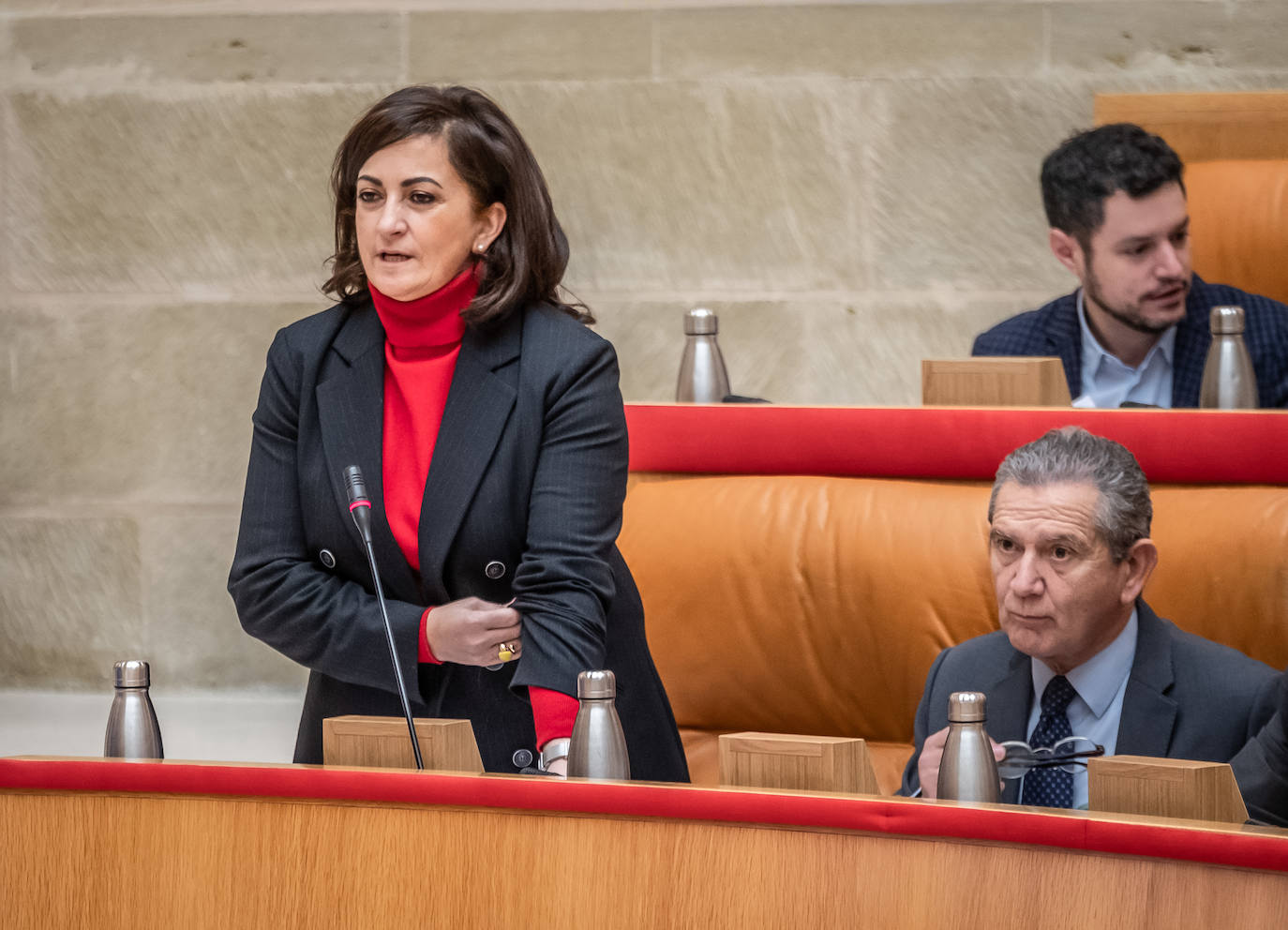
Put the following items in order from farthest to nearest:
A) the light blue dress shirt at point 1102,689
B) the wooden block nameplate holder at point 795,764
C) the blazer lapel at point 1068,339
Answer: the blazer lapel at point 1068,339 → the light blue dress shirt at point 1102,689 → the wooden block nameplate holder at point 795,764

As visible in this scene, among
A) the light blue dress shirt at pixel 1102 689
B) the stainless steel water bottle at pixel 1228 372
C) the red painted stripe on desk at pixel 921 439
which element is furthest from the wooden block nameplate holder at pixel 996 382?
the light blue dress shirt at pixel 1102 689

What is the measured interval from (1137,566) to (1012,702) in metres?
0.17

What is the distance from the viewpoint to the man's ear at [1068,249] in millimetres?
2453

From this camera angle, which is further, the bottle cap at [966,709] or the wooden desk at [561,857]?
the bottle cap at [966,709]

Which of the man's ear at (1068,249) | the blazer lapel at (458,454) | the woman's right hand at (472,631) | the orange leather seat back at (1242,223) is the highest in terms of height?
the orange leather seat back at (1242,223)

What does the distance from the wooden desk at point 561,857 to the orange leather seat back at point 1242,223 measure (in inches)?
77.3

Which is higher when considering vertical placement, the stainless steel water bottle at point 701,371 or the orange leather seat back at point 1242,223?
the orange leather seat back at point 1242,223

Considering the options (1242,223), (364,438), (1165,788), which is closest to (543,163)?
(1242,223)

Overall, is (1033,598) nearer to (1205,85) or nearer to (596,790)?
(596,790)

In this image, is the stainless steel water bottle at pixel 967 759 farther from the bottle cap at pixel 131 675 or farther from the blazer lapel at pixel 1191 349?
the blazer lapel at pixel 1191 349

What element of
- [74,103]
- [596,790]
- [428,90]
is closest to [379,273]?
[428,90]

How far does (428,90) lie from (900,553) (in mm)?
799

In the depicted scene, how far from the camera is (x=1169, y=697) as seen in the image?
1430 mm

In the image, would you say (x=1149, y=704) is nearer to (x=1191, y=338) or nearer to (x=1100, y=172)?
(x=1191, y=338)
